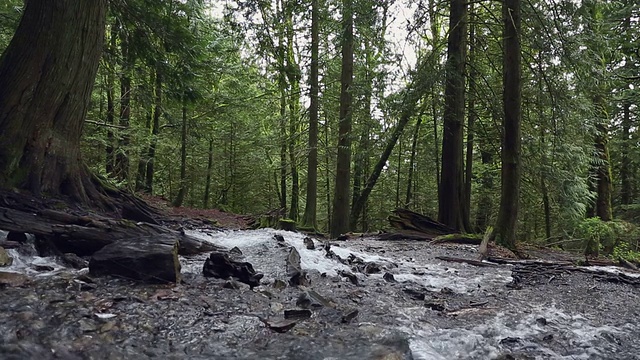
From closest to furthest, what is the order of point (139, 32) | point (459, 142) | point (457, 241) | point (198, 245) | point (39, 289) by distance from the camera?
1. point (39, 289)
2. point (198, 245)
3. point (139, 32)
4. point (457, 241)
5. point (459, 142)

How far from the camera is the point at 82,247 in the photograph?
379cm

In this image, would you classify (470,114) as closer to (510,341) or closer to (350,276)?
(350,276)

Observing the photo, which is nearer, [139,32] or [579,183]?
[139,32]

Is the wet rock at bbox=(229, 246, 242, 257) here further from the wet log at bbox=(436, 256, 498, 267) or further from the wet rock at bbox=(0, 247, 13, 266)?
→ the wet log at bbox=(436, 256, 498, 267)

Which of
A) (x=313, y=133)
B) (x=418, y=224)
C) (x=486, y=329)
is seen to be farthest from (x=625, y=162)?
(x=486, y=329)

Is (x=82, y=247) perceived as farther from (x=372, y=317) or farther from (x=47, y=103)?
(x=372, y=317)

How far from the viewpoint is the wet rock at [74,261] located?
11.4 ft

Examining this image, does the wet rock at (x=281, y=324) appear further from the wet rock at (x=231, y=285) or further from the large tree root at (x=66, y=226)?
the large tree root at (x=66, y=226)

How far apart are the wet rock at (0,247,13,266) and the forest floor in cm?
5

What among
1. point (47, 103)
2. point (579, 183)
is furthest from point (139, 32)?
point (579, 183)

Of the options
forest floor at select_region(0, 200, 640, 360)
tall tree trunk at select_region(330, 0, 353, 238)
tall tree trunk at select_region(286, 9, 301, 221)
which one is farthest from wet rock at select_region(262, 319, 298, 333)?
tall tree trunk at select_region(330, 0, 353, 238)

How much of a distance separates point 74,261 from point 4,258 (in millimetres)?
489

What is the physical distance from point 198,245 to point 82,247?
1286mm

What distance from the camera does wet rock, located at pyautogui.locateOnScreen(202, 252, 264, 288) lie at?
3.68 meters
